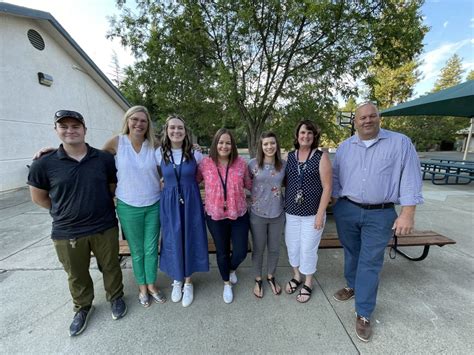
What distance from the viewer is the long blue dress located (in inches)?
87.7

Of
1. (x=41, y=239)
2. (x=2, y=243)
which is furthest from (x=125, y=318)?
(x=2, y=243)

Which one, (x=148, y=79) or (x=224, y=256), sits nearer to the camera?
(x=224, y=256)

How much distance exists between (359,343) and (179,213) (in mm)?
1896

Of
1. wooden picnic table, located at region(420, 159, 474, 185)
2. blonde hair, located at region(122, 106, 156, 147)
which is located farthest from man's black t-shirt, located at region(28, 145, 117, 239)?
wooden picnic table, located at region(420, 159, 474, 185)

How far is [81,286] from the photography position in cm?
213

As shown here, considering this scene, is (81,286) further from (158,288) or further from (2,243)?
(2,243)

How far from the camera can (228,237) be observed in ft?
7.88

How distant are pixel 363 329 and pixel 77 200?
8.66 feet

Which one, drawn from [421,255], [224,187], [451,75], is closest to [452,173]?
[421,255]

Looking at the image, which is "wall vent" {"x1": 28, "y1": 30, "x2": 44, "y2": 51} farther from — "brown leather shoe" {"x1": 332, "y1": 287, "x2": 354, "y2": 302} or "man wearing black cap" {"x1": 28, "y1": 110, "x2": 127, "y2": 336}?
"brown leather shoe" {"x1": 332, "y1": 287, "x2": 354, "y2": 302}

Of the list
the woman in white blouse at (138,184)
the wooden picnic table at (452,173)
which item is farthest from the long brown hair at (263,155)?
the wooden picnic table at (452,173)

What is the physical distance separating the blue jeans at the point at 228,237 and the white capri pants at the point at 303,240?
46 centimetres

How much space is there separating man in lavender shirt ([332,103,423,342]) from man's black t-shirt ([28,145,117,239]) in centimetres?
219

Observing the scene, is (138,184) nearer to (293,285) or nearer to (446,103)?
(293,285)
